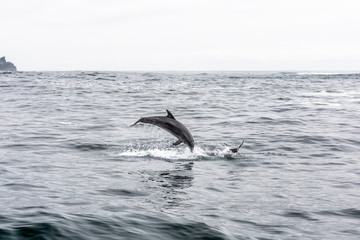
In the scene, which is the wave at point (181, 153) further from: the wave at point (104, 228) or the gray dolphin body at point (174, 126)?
the wave at point (104, 228)

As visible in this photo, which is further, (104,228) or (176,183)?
(176,183)

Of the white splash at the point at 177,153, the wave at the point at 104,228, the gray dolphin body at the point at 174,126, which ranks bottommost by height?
the white splash at the point at 177,153

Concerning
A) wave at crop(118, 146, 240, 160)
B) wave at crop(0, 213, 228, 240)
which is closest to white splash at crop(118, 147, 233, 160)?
wave at crop(118, 146, 240, 160)

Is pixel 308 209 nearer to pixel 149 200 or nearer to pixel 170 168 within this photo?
pixel 149 200

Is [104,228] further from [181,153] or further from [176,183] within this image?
[181,153]

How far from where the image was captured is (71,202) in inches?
318

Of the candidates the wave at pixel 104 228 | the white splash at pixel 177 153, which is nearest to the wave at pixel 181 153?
the white splash at pixel 177 153

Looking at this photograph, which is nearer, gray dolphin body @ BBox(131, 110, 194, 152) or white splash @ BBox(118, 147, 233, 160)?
gray dolphin body @ BBox(131, 110, 194, 152)

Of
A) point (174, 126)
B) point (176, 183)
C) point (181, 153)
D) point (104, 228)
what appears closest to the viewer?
point (104, 228)

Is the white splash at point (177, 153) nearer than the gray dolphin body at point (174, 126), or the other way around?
the gray dolphin body at point (174, 126)

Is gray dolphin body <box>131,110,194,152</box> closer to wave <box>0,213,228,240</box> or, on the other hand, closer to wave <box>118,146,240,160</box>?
wave <box>118,146,240,160</box>

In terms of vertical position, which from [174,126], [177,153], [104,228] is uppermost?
[174,126]

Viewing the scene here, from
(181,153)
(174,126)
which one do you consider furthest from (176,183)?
(181,153)

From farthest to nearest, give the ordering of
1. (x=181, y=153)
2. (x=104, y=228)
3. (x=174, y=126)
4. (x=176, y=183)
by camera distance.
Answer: (x=181, y=153)
(x=174, y=126)
(x=176, y=183)
(x=104, y=228)
